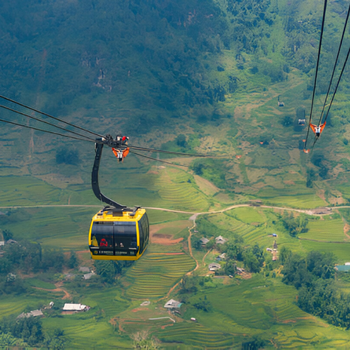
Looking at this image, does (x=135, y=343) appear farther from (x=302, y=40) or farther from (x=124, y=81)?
(x=302, y=40)

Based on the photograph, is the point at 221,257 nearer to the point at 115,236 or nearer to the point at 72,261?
the point at 72,261

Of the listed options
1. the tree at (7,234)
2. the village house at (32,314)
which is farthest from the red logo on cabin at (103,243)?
the tree at (7,234)

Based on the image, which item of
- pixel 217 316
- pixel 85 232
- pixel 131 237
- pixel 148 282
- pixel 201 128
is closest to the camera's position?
pixel 131 237

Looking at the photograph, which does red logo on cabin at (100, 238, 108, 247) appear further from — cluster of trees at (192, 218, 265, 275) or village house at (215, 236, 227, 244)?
village house at (215, 236, 227, 244)

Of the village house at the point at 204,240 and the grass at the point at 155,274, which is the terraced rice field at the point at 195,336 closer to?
the grass at the point at 155,274

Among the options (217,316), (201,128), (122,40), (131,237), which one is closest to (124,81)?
(122,40)

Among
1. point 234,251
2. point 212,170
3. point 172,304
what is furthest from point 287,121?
point 172,304
